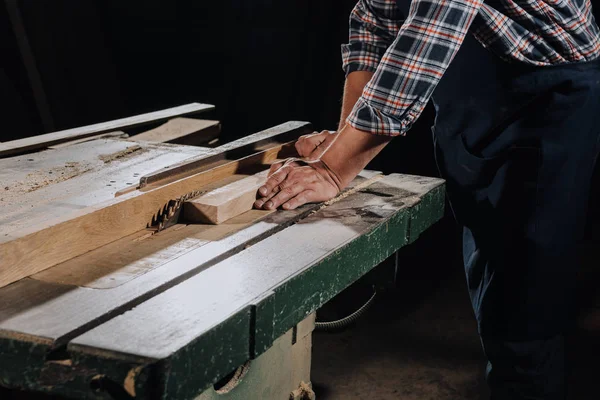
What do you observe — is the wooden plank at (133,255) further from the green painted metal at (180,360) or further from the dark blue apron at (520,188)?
the dark blue apron at (520,188)

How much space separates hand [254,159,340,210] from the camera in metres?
1.45

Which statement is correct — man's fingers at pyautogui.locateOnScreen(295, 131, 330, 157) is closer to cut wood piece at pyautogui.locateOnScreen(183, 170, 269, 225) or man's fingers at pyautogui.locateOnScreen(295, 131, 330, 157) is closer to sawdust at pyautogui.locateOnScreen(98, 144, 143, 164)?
cut wood piece at pyautogui.locateOnScreen(183, 170, 269, 225)

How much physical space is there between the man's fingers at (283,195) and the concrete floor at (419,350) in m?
1.29

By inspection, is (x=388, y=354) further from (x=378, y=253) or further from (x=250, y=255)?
(x=250, y=255)

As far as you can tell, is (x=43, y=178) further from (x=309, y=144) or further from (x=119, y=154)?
(x=309, y=144)

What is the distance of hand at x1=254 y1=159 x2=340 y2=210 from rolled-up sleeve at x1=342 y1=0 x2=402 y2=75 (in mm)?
527

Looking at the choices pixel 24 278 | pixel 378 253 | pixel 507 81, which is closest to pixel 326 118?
pixel 507 81

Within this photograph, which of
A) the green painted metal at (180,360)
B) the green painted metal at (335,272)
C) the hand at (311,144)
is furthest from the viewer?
the hand at (311,144)

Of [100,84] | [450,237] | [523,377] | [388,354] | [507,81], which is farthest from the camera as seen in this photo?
[100,84]

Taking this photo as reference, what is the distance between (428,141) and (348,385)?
4.47 ft

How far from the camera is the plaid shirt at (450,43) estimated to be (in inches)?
58.1

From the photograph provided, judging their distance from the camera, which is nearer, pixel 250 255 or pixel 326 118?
pixel 250 255

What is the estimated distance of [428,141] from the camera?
3.45m

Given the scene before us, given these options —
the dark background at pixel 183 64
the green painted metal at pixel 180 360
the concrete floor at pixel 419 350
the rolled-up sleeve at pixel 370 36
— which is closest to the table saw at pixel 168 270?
the green painted metal at pixel 180 360
